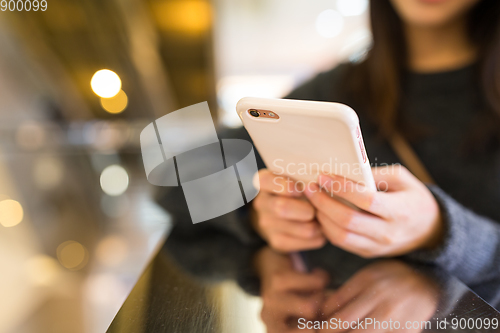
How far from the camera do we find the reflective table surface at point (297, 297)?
162 millimetres

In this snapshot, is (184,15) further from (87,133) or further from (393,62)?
(393,62)

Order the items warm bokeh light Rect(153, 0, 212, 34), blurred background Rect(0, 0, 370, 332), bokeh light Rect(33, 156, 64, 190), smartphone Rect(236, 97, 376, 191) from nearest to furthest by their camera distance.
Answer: smartphone Rect(236, 97, 376, 191)
blurred background Rect(0, 0, 370, 332)
bokeh light Rect(33, 156, 64, 190)
warm bokeh light Rect(153, 0, 212, 34)

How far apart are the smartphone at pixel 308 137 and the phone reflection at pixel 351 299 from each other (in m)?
0.07

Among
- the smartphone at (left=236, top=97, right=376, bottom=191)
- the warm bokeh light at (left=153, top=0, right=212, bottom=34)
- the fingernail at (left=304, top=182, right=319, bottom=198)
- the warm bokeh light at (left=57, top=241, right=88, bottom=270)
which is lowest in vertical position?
the warm bokeh light at (left=57, top=241, right=88, bottom=270)

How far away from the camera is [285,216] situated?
24 centimetres

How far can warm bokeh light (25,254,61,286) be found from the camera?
31 centimetres

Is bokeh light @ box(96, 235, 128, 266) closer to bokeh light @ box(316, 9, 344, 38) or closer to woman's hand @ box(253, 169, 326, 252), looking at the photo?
woman's hand @ box(253, 169, 326, 252)

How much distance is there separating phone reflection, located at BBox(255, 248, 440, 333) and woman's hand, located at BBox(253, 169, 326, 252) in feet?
0.09

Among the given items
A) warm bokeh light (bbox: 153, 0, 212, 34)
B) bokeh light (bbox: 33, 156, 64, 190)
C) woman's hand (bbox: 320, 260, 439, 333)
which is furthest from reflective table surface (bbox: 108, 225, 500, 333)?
warm bokeh light (bbox: 153, 0, 212, 34)

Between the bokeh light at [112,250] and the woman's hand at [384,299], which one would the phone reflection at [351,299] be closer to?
the woman's hand at [384,299]

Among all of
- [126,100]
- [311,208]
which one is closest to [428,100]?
[311,208]

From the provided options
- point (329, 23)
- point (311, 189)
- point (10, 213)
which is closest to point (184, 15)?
point (329, 23)

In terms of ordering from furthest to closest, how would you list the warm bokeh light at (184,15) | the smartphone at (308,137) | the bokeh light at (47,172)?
the warm bokeh light at (184,15)
the bokeh light at (47,172)
the smartphone at (308,137)

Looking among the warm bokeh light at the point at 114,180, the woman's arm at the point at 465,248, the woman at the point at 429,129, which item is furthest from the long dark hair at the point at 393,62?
the warm bokeh light at the point at 114,180
